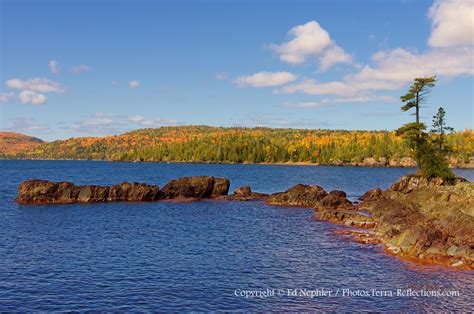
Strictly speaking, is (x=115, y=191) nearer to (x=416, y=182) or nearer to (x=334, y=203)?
(x=334, y=203)

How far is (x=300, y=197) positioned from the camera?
7406cm

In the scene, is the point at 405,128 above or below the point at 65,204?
above

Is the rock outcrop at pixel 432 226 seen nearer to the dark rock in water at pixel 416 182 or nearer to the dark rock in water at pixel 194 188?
the dark rock in water at pixel 416 182

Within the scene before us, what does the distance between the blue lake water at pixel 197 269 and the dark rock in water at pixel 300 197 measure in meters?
17.9

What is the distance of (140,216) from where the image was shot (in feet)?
197

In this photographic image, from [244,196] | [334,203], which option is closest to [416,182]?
[334,203]

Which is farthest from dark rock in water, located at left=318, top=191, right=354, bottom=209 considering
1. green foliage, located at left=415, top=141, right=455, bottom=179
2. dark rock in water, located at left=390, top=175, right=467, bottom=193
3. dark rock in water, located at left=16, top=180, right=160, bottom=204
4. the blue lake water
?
dark rock in water, located at left=16, top=180, right=160, bottom=204

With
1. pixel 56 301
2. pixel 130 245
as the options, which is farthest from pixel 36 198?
pixel 56 301

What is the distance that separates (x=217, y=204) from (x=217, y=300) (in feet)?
159

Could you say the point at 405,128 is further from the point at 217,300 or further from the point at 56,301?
the point at 56,301

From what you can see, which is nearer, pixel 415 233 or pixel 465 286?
pixel 465 286

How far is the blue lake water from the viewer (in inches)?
1001

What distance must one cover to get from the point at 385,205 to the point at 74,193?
166 feet

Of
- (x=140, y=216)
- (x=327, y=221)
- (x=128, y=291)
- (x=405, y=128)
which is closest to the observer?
(x=128, y=291)
